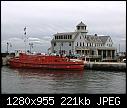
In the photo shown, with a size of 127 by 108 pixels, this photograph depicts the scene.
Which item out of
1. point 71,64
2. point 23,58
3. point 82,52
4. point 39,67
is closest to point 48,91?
point 71,64

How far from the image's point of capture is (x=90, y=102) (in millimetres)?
15453

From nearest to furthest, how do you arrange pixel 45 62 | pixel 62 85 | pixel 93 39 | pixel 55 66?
pixel 62 85
pixel 55 66
pixel 45 62
pixel 93 39

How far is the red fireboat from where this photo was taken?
5181cm

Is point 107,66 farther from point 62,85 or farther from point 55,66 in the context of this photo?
point 62,85

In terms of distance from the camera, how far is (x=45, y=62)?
5484 centimetres

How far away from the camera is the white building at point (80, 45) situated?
71031 millimetres

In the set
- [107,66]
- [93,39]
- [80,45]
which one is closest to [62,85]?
[107,66]

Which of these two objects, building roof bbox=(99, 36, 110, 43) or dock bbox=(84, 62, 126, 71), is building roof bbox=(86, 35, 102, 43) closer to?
building roof bbox=(99, 36, 110, 43)

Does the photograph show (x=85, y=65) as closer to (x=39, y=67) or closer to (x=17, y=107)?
(x=39, y=67)

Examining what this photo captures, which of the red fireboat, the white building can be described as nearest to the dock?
the red fireboat

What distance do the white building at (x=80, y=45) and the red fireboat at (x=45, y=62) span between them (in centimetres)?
1441

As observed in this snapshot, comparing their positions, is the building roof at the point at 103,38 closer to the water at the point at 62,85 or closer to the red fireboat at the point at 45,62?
the red fireboat at the point at 45,62

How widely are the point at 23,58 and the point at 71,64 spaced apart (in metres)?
11.3

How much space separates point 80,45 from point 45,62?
762 inches
